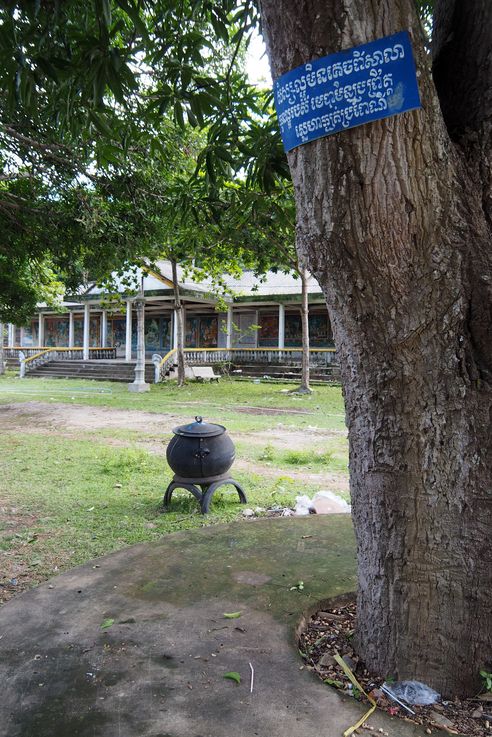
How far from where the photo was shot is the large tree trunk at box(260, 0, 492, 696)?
184 centimetres

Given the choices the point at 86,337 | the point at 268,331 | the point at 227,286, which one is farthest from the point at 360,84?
the point at 86,337

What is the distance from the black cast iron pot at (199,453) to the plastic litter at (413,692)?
3.28m

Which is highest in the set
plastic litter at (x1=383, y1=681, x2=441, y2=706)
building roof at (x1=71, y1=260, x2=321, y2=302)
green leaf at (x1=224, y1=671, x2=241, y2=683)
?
building roof at (x1=71, y1=260, x2=321, y2=302)

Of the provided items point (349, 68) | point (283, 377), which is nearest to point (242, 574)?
point (349, 68)

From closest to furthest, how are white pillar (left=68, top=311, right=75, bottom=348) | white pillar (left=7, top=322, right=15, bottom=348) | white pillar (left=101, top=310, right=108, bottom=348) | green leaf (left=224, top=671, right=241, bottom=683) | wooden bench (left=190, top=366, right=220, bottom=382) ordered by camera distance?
green leaf (left=224, top=671, right=241, bottom=683) < wooden bench (left=190, top=366, right=220, bottom=382) < white pillar (left=101, top=310, right=108, bottom=348) < white pillar (left=68, top=311, right=75, bottom=348) < white pillar (left=7, top=322, right=15, bottom=348)

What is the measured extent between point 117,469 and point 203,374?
595 inches

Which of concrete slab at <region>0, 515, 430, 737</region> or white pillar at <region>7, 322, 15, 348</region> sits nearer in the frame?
concrete slab at <region>0, 515, 430, 737</region>

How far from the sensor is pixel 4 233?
7.09m

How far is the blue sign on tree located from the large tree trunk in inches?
1.9

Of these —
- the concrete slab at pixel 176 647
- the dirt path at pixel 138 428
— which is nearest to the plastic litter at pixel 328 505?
the dirt path at pixel 138 428

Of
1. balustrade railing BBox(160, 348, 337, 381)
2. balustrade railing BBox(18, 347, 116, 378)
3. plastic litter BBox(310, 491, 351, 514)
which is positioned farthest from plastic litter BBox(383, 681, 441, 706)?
balustrade railing BBox(18, 347, 116, 378)

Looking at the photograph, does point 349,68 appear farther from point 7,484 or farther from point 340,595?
point 7,484

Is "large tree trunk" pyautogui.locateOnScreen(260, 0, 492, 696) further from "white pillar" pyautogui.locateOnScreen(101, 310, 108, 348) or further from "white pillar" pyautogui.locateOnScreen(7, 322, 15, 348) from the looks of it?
"white pillar" pyautogui.locateOnScreen(7, 322, 15, 348)

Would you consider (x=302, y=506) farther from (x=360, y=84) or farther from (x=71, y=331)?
(x=71, y=331)
